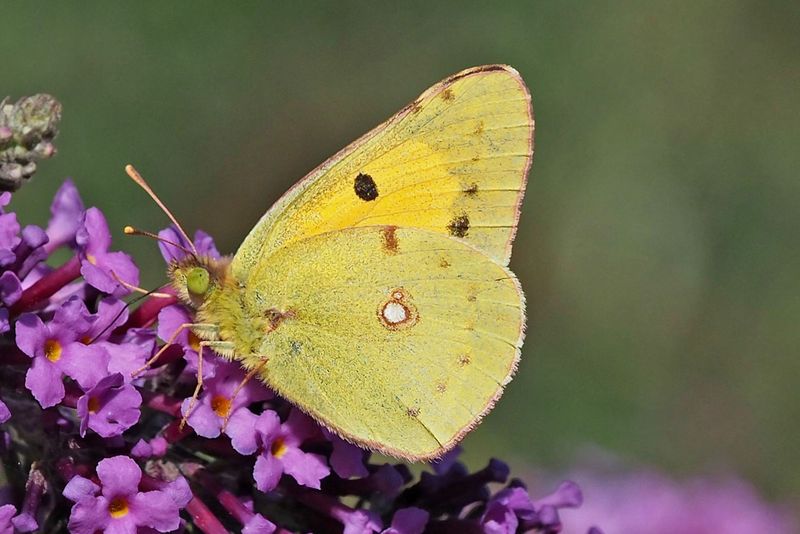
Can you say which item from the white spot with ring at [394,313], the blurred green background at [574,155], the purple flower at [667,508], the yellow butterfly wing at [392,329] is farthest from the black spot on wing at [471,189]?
the blurred green background at [574,155]

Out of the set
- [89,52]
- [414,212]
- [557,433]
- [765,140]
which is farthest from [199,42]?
[414,212]

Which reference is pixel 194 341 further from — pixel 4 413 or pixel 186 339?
pixel 4 413

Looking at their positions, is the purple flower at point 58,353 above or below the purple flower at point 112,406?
above

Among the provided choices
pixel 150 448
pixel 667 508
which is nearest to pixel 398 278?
pixel 150 448

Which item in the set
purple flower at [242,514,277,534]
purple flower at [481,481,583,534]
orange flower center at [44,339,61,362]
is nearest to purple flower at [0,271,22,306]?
orange flower center at [44,339,61,362]

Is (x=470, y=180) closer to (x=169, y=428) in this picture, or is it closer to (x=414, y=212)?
(x=414, y=212)

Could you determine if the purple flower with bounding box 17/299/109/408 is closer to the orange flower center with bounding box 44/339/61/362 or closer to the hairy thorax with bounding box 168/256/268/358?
the orange flower center with bounding box 44/339/61/362

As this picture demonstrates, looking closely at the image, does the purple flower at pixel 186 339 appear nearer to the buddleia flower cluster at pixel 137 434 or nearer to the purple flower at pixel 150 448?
the buddleia flower cluster at pixel 137 434
